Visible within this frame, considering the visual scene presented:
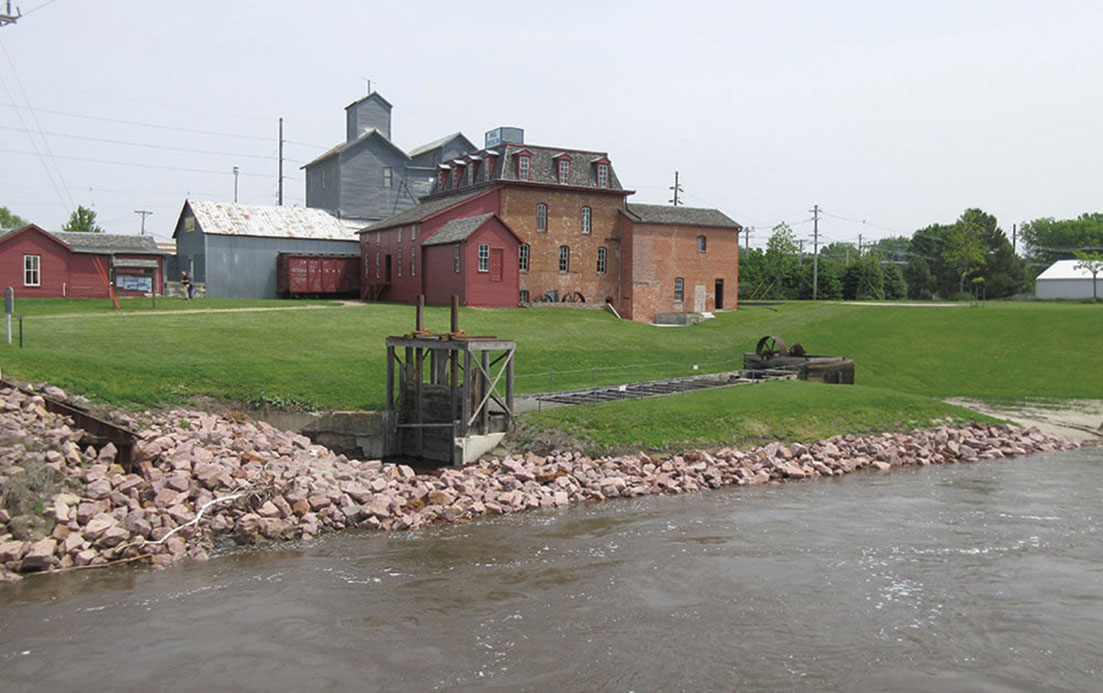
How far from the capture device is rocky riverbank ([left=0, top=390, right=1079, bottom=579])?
1488cm

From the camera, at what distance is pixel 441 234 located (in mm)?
48000

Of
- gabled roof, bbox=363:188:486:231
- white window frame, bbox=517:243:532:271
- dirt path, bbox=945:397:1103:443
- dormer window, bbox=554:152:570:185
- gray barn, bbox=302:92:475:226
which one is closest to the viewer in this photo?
dirt path, bbox=945:397:1103:443

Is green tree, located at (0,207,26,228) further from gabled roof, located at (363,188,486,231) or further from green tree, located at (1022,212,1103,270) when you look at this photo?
green tree, located at (1022,212,1103,270)

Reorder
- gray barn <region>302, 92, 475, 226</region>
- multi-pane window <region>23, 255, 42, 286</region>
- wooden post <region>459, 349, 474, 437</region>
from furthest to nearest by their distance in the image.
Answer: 1. gray barn <region>302, 92, 475, 226</region>
2. multi-pane window <region>23, 255, 42, 286</region>
3. wooden post <region>459, 349, 474, 437</region>

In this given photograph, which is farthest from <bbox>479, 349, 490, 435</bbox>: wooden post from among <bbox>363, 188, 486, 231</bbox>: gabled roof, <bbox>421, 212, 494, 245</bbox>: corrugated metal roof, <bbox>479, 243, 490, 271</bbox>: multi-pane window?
<bbox>363, 188, 486, 231</bbox>: gabled roof

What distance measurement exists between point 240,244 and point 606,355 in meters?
28.3

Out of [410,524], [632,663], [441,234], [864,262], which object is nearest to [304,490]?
[410,524]

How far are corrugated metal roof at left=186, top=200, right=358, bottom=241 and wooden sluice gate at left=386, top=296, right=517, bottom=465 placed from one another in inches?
1298

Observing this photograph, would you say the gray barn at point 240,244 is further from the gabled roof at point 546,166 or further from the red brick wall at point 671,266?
the red brick wall at point 671,266

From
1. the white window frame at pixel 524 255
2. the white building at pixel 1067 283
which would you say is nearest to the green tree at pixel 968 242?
the white building at pixel 1067 283

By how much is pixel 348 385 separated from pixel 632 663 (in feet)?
55.7

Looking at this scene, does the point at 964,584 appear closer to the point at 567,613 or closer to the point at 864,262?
the point at 567,613

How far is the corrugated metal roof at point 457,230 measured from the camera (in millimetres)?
45688

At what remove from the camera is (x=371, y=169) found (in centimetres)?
6538
